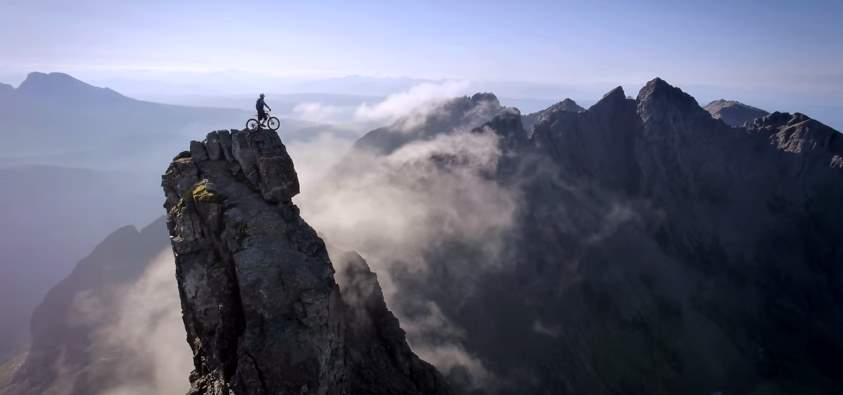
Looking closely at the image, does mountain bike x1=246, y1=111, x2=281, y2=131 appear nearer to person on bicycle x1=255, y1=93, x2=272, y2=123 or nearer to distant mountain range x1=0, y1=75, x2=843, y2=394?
person on bicycle x1=255, y1=93, x2=272, y2=123

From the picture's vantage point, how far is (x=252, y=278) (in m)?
33.2

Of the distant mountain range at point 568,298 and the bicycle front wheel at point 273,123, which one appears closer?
the bicycle front wheel at point 273,123

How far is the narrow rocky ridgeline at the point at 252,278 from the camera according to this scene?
3189cm

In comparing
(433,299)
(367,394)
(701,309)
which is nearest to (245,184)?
(367,394)

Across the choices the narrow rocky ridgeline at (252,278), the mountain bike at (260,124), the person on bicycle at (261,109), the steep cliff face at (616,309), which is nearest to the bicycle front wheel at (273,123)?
the mountain bike at (260,124)

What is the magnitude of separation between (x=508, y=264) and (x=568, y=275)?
25.2 metres

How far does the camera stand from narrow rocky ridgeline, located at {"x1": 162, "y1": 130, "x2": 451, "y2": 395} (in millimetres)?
31891

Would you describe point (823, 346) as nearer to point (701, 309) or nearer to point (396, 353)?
point (701, 309)

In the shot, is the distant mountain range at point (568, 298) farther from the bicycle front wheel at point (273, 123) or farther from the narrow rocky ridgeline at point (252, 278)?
the narrow rocky ridgeline at point (252, 278)

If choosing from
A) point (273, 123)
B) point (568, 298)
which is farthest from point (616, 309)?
point (273, 123)

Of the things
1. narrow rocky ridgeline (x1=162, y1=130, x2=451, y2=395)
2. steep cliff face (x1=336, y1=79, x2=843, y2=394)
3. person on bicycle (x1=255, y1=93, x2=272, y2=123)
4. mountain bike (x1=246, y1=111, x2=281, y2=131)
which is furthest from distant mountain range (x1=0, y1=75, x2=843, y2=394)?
person on bicycle (x1=255, y1=93, x2=272, y2=123)

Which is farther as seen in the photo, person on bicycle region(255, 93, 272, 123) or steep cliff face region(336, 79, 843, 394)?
steep cliff face region(336, 79, 843, 394)

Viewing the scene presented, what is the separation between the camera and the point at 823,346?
17700 cm

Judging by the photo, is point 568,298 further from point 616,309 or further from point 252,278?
point 252,278
